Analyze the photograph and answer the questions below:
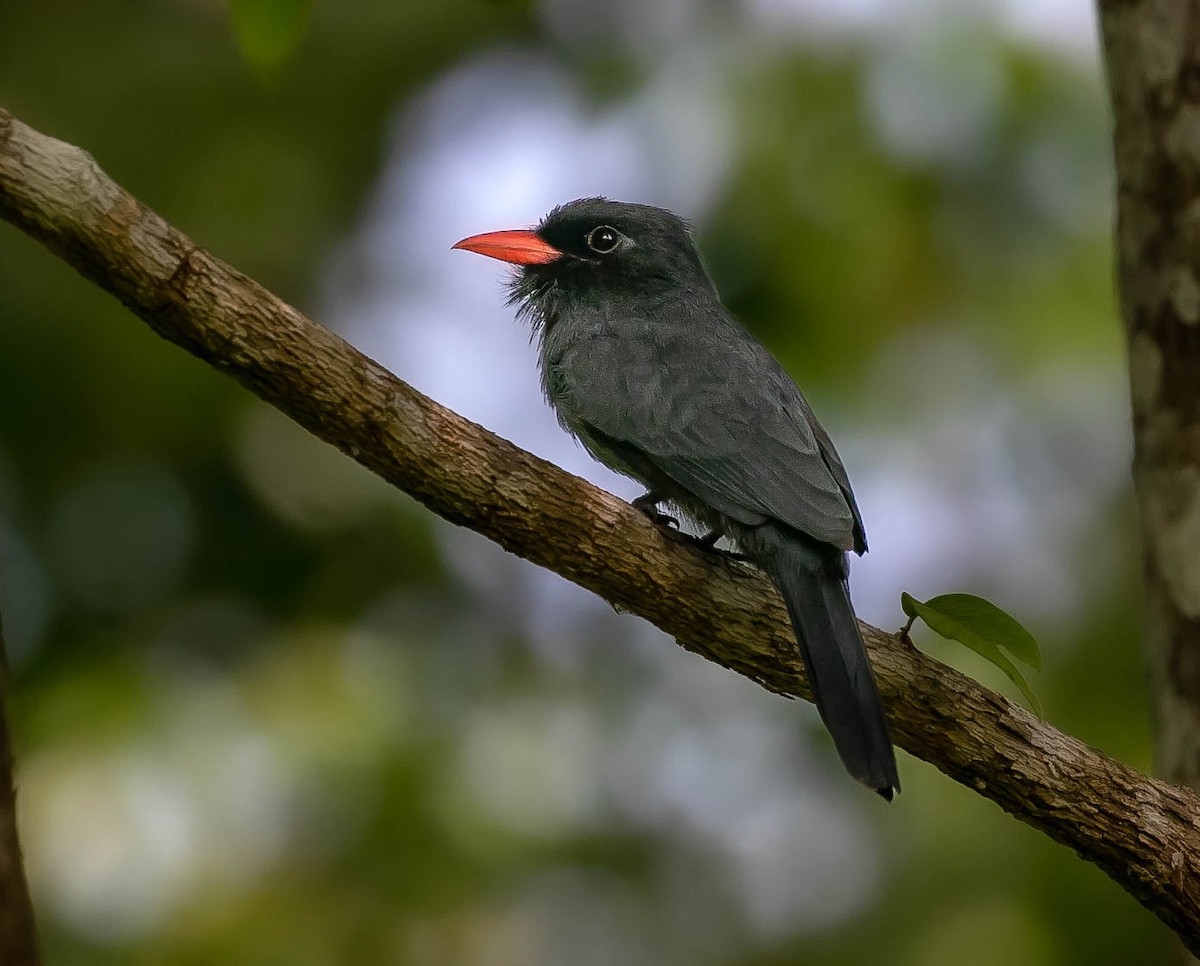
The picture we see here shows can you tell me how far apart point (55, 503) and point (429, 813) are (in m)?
2.18

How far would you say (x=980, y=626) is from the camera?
2.88 metres

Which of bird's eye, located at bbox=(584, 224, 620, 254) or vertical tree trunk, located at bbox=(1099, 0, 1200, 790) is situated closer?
vertical tree trunk, located at bbox=(1099, 0, 1200, 790)

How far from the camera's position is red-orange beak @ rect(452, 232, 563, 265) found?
15.4 feet

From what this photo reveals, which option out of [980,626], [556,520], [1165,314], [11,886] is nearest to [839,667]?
[980,626]

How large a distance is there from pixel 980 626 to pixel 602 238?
234cm

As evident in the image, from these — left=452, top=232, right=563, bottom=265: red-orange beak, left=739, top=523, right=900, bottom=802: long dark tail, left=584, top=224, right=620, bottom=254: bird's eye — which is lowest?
left=739, top=523, right=900, bottom=802: long dark tail

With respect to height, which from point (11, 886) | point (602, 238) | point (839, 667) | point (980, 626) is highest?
point (602, 238)

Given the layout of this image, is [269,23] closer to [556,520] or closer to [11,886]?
[556,520]

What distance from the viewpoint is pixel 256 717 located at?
6.09 meters

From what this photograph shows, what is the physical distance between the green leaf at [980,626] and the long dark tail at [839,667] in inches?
9.0

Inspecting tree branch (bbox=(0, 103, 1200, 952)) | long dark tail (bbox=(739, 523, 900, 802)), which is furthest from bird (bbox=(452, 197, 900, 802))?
tree branch (bbox=(0, 103, 1200, 952))

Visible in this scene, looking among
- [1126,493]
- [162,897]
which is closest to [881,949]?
[1126,493]

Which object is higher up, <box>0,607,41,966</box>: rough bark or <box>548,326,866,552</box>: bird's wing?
<box>548,326,866,552</box>: bird's wing

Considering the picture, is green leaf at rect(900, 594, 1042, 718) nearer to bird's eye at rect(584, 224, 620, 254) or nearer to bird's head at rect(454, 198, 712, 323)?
bird's head at rect(454, 198, 712, 323)
